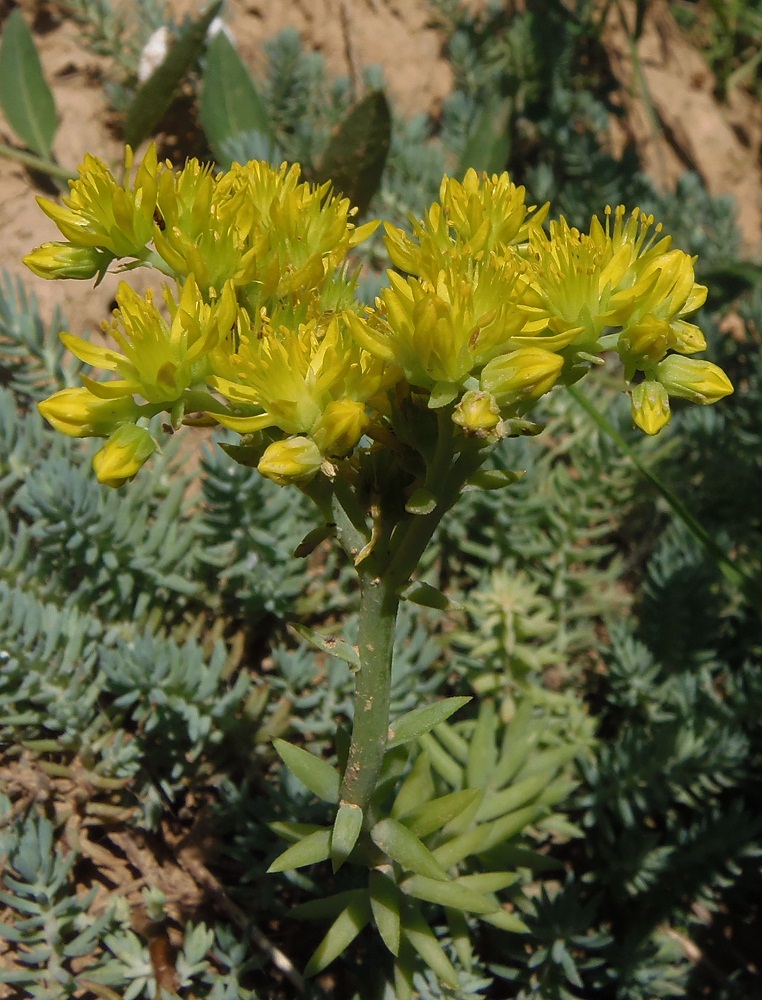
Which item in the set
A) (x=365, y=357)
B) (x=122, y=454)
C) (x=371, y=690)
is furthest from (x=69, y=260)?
(x=371, y=690)

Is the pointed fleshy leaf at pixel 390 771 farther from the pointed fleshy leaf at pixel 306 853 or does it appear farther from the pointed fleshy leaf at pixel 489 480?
the pointed fleshy leaf at pixel 489 480

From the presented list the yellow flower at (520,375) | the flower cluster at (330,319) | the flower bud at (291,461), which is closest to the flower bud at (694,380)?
the flower cluster at (330,319)

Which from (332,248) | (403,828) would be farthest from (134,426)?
(403,828)

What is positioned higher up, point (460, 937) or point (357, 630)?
point (357, 630)

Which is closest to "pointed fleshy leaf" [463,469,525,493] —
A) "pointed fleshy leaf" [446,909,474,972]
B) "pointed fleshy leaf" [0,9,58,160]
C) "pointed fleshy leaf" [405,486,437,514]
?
"pointed fleshy leaf" [405,486,437,514]

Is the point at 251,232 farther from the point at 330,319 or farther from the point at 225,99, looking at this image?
the point at 225,99

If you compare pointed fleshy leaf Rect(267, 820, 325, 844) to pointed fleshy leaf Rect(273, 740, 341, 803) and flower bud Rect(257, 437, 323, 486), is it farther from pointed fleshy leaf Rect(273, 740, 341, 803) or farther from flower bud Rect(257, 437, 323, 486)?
flower bud Rect(257, 437, 323, 486)
